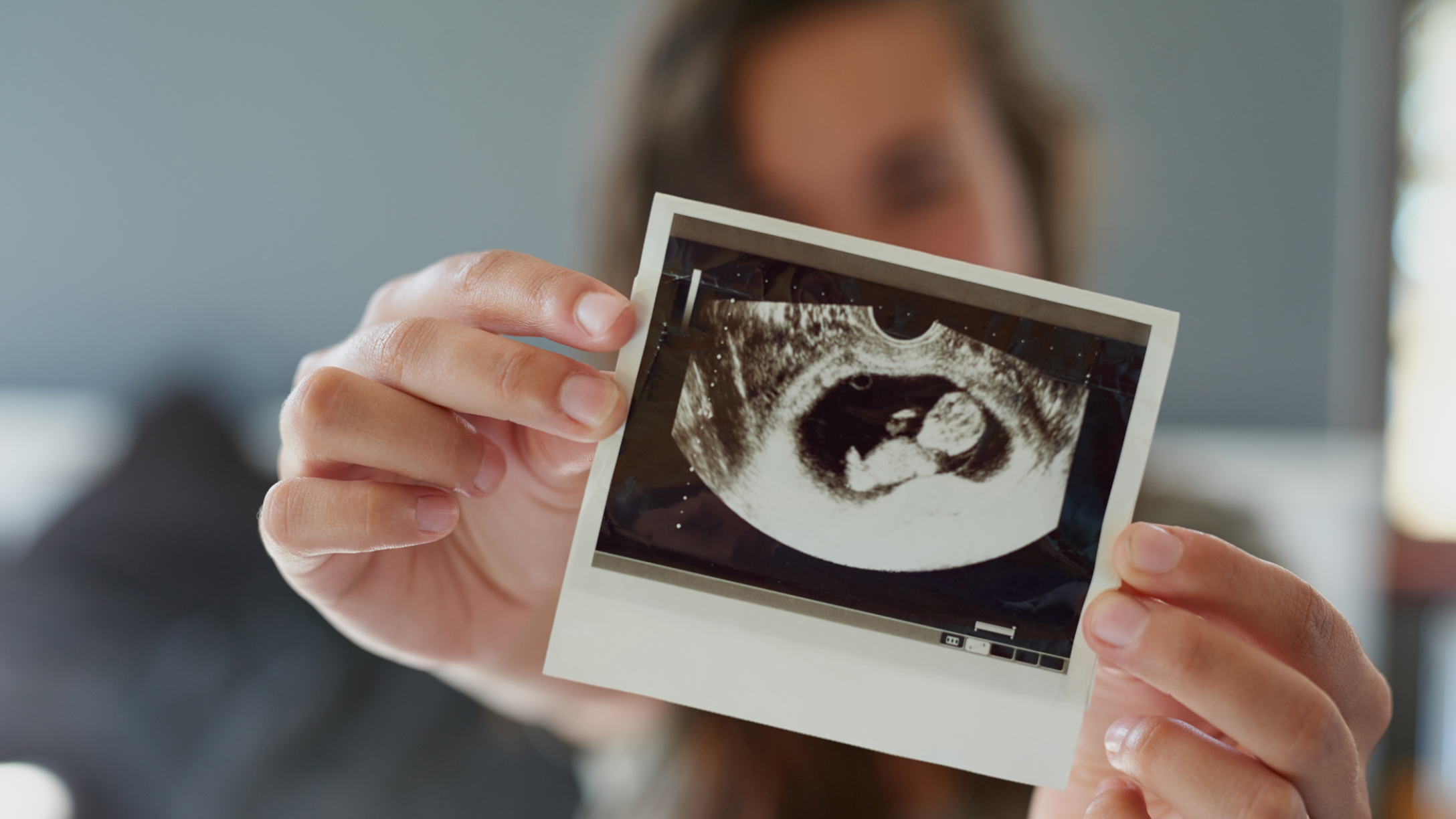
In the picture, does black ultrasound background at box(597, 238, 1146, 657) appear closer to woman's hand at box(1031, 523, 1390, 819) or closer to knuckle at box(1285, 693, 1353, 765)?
woman's hand at box(1031, 523, 1390, 819)

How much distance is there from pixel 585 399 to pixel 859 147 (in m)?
0.80

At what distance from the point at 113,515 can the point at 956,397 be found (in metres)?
1.60

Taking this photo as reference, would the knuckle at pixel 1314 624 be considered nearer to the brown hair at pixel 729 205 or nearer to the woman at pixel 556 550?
the woman at pixel 556 550

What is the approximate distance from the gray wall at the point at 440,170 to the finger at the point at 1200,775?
120 centimetres

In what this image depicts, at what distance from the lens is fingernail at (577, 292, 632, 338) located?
1.61 ft

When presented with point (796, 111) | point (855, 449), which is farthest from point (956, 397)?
point (796, 111)

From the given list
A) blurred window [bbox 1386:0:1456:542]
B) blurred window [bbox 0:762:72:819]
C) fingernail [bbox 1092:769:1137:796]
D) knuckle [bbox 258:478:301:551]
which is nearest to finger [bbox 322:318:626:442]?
knuckle [bbox 258:478:301:551]

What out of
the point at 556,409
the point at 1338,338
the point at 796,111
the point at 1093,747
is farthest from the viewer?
the point at 1338,338

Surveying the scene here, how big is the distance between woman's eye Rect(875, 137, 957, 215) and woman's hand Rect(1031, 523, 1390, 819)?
76 centimetres

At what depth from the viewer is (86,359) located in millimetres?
1593

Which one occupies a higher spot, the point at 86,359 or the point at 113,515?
the point at 86,359

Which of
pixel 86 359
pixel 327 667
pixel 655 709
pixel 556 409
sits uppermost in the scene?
pixel 556 409

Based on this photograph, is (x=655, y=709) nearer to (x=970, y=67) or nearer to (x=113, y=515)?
(x=113, y=515)

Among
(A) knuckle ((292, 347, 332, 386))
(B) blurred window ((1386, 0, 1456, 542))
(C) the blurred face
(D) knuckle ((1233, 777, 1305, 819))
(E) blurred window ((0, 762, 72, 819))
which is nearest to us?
(D) knuckle ((1233, 777, 1305, 819))
